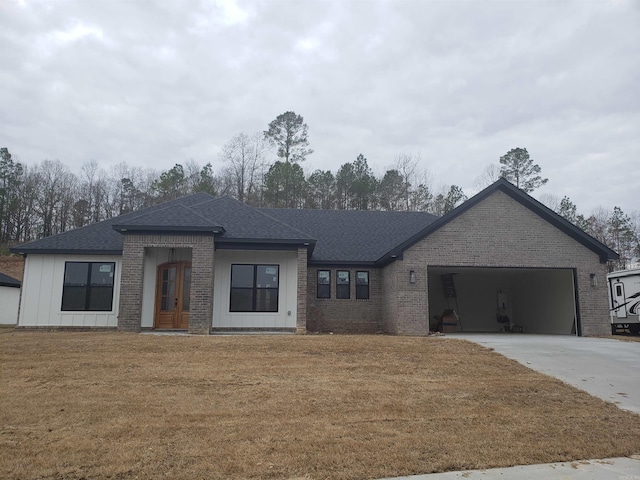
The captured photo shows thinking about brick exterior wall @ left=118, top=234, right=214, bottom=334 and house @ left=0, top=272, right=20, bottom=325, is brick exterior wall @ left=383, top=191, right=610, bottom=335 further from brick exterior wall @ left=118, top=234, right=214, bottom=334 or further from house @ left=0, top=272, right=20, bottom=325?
house @ left=0, top=272, right=20, bottom=325

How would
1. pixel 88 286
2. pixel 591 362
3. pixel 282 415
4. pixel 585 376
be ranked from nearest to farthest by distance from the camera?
1. pixel 282 415
2. pixel 585 376
3. pixel 591 362
4. pixel 88 286

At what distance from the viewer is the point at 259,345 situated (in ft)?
41.0

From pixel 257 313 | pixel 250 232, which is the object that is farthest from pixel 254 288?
pixel 250 232

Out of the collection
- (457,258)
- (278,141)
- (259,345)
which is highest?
(278,141)

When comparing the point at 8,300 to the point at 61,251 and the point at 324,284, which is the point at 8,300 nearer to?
the point at 61,251

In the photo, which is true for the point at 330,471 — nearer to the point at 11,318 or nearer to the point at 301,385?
the point at 301,385

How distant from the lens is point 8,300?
2805 centimetres

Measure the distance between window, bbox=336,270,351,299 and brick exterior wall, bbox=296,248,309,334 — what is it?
3.58 metres

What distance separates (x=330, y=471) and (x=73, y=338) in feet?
34.8

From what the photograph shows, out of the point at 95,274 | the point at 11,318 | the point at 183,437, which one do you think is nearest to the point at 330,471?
the point at 183,437

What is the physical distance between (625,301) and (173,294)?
65.0ft

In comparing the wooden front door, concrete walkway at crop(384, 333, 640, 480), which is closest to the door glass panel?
the wooden front door

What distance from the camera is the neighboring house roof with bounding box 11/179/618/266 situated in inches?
647

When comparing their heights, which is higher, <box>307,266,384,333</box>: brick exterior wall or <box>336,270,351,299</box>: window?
<box>336,270,351,299</box>: window
